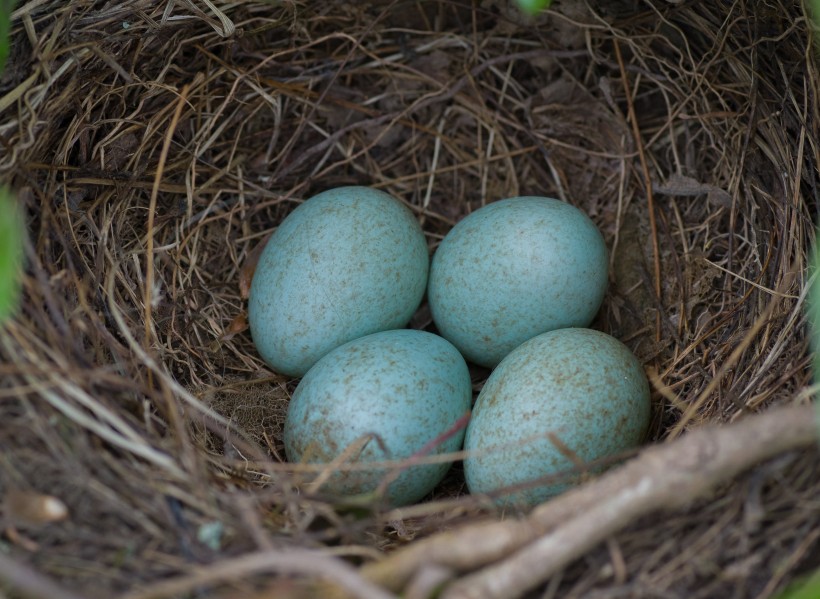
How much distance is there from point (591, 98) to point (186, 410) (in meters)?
1.49

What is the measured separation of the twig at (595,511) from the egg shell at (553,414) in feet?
1.28

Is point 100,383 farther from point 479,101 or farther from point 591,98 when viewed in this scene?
point 591,98

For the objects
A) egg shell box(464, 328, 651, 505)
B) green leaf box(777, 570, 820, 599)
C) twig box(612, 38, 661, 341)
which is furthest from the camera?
twig box(612, 38, 661, 341)

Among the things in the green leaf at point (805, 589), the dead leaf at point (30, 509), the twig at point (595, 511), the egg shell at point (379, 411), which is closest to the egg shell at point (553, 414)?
the egg shell at point (379, 411)

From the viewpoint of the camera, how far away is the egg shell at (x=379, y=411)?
177 centimetres

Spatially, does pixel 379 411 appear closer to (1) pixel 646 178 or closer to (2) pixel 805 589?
(2) pixel 805 589

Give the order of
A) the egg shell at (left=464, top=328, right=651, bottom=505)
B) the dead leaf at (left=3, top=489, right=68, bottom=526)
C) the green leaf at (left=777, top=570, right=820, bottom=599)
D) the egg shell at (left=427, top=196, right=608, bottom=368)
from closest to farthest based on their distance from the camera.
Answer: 1. the green leaf at (left=777, top=570, right=820, bottom=599)
2. the dead leaf at (left=3, top=489, right=68, bottom=526)
3. the egg shell at (left=464, top=328, right=651, bottom=505)
4. the egg shell at (left=427, top=196, right=608, bottom=368)

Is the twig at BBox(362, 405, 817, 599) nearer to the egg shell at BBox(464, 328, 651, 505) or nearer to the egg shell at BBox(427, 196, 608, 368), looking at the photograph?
the egg shell at BBox(464, 328, 651, 505)

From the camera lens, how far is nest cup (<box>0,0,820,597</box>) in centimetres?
133

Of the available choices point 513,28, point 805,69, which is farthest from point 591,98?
point 805,69

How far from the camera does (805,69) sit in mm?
1865

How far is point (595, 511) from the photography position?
1214 millimetres

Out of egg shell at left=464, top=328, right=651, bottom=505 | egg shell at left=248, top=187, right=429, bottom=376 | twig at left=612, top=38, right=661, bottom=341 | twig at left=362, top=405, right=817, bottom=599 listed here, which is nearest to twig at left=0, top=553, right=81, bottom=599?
twig at left=362, top=405, right=817, bottom=599

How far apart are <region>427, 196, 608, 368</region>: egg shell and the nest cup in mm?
234
